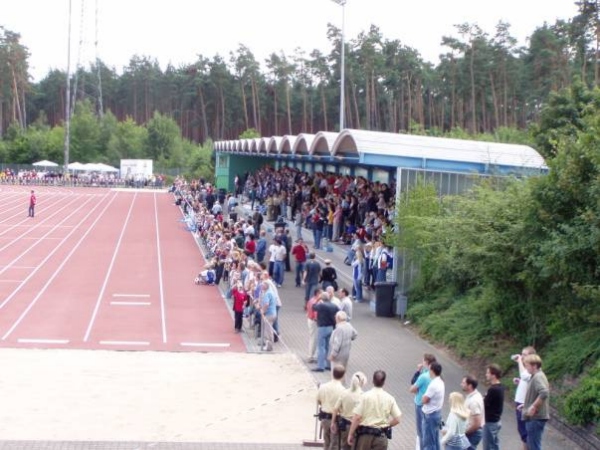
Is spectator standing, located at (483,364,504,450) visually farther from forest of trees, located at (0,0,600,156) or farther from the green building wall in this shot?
the green building wall

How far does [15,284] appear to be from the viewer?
87.5 feet

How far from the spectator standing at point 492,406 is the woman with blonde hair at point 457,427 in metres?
0.74

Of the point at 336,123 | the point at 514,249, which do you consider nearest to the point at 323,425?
the point at 514,249

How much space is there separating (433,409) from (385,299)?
38.9 ft

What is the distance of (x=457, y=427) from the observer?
9734mm

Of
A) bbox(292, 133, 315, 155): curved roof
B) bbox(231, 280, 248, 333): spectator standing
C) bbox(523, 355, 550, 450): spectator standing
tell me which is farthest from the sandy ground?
bbox(292, 133, 315, 155): curved roof

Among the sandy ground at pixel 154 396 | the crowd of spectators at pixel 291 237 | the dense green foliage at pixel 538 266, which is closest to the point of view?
the sandy ground at pixel 154 396

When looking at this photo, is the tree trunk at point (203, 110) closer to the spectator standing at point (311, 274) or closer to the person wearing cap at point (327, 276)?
the spectator standing at point (311, 274)

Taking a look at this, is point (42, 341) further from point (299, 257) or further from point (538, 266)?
point (538, 266)

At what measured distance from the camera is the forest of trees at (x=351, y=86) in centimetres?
6775

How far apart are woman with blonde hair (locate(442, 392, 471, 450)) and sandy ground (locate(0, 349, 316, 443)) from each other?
3128 millimetres

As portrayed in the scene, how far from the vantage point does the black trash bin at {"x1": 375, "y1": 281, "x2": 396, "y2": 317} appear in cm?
2222

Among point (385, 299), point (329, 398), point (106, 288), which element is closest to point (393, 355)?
point (385, 299)

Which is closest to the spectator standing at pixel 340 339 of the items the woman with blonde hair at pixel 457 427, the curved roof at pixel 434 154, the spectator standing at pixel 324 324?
the spectator standing at pixel 324 324
